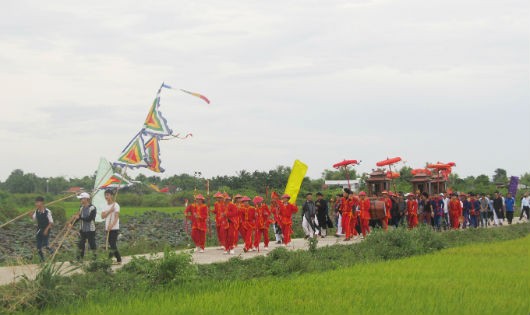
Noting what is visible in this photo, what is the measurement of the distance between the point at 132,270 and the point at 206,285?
5.08 ft

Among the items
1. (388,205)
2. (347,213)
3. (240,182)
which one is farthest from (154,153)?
(240,182)

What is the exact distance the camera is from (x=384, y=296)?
10148mm

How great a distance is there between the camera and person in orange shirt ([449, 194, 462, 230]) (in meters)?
27.2

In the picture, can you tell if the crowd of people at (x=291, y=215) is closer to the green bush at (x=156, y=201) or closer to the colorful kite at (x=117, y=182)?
the colorful kite at (x=117, y=182)

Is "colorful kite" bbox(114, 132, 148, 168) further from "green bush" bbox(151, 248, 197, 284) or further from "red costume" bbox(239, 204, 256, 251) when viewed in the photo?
"red costume" bbox(239, 204, 256, 251)

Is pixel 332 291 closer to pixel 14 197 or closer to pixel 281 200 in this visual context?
pixel 281 200

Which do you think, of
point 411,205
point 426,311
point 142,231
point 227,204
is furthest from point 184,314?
point 142,231

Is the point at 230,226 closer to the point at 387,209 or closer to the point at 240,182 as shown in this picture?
the point at 387,209

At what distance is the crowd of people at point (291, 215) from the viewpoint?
14094 millimetres

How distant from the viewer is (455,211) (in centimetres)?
2723

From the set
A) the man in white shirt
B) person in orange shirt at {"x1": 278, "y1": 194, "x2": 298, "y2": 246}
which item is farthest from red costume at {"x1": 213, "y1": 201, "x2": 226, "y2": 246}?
the man in white shirt

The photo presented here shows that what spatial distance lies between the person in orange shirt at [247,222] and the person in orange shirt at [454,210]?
437 inches

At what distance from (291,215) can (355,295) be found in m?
9.48

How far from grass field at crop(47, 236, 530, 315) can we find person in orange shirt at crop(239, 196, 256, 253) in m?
4.84
